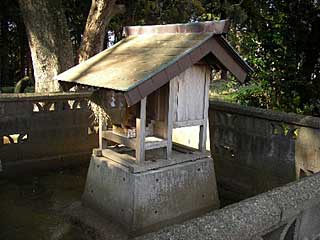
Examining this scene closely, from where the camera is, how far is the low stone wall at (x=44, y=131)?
612 cm

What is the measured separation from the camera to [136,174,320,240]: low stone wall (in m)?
1.79

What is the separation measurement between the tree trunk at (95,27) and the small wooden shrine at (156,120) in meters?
3.10

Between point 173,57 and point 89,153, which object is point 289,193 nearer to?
point 173,57

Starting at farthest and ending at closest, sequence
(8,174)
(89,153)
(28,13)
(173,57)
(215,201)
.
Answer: (28,13)
(89,153)
(8,174)
(215,201)
(173,57)

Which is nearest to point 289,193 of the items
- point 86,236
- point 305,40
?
point 86,236

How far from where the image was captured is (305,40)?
23.7ft

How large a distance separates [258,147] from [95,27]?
5.08 meters

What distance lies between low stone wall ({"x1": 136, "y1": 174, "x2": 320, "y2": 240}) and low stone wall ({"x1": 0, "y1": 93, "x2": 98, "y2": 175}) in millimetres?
4962

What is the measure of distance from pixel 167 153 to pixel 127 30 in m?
2.23

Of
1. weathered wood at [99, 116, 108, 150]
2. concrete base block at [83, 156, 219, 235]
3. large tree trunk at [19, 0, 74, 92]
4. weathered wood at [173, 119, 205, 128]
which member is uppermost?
large tree trunk at [19, 0, 74, 92]

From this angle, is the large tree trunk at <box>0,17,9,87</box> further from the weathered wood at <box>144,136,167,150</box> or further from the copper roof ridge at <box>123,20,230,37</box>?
the weathered wood at <box>144,136,167,150</box>

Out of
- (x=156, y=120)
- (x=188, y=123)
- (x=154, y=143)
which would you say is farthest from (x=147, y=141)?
(x=188, y=123)

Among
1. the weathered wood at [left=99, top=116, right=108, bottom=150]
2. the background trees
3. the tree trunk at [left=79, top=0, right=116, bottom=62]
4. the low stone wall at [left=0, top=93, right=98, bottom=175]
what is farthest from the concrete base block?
the tree trunk at [left=79, top=0, right=116, bottom=62]

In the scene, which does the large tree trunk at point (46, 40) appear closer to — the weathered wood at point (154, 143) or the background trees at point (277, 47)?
the background trees at point (277, 47)
